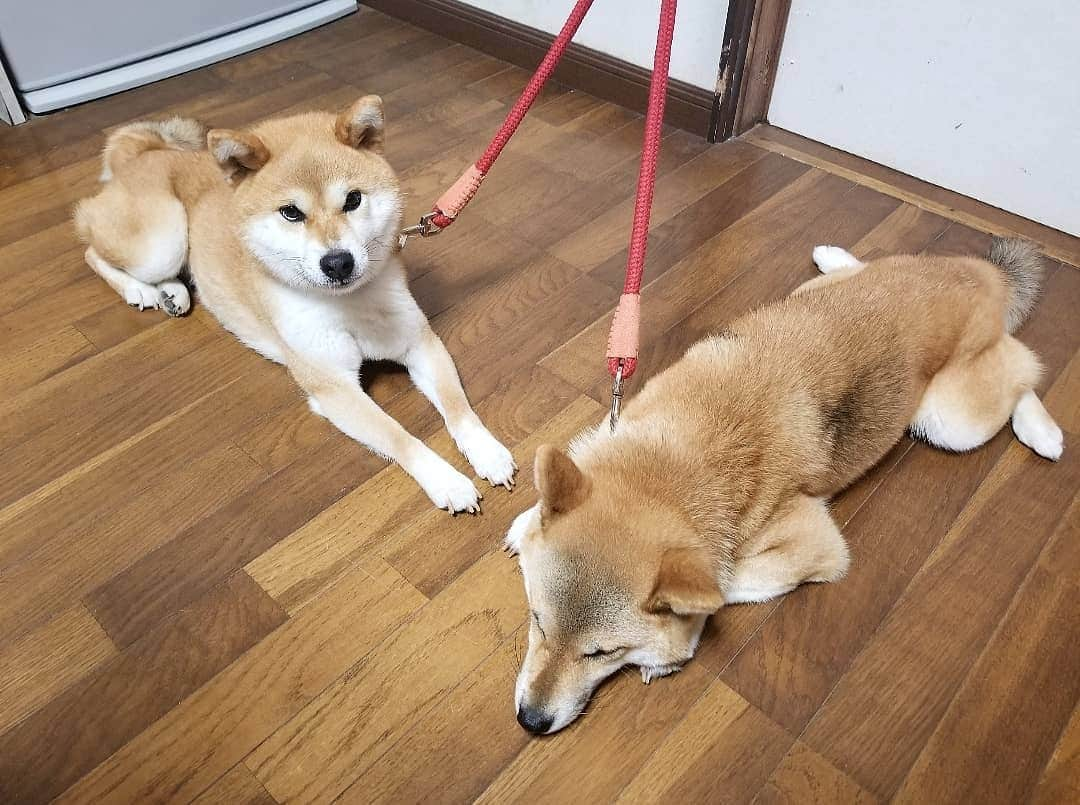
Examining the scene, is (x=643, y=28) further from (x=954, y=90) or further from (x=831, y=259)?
(x=831, y=259)

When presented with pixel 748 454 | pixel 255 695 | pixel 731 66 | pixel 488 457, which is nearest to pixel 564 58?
pixel 731 66

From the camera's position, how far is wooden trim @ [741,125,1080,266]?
2.81 metres

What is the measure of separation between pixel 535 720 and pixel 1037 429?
1539 mm

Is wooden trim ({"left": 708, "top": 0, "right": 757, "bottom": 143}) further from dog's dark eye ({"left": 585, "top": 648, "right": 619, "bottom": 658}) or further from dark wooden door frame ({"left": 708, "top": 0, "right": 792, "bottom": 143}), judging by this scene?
dog's dark eye ({"left": 585, "top": 648, "right": 619, "bottom": 658})

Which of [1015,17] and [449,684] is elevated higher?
[1015,17]

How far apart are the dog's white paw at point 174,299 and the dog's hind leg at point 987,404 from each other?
2.17 m

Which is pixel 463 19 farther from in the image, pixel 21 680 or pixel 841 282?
pixel 21 680

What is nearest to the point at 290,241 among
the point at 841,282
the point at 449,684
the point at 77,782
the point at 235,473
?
the point at 235,473

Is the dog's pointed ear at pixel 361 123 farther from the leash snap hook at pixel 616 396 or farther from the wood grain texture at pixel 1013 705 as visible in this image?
the wood grain texture at pixel 1013 705

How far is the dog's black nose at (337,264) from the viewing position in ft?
6.04

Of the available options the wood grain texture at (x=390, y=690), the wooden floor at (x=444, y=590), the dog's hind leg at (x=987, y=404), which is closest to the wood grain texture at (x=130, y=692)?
the wooden floor at (x=444, y=590)

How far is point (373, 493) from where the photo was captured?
2.00m

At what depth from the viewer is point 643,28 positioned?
3.33 m

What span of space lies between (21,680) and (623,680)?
4.08 ft
